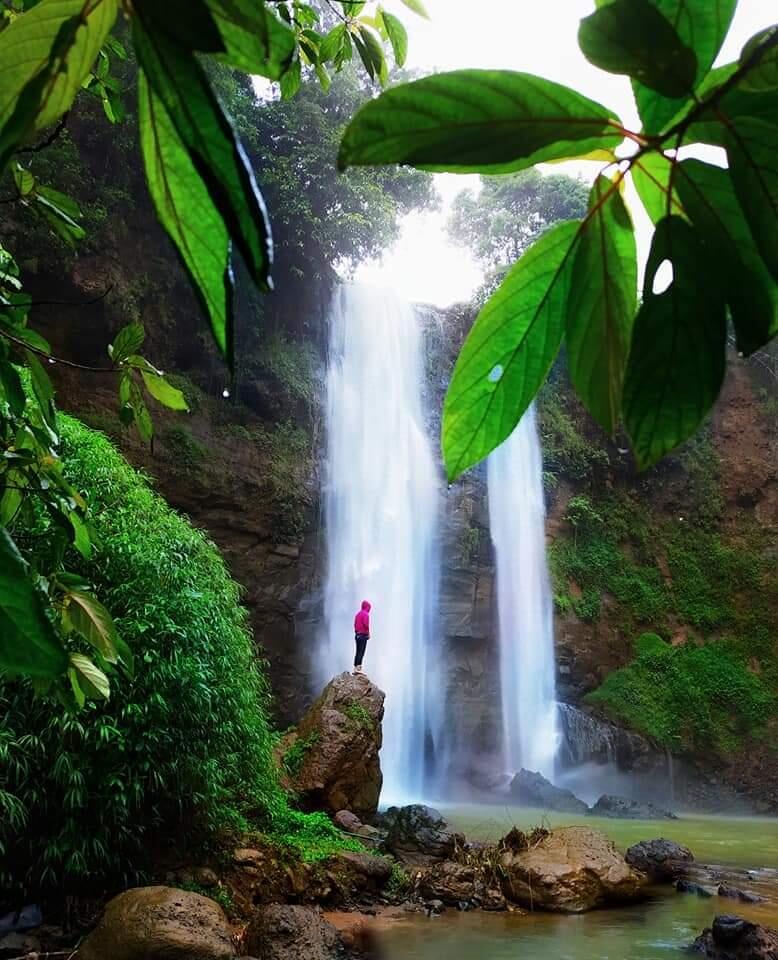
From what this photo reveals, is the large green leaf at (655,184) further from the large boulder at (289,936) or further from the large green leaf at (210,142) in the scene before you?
the large boulder at (289,936)

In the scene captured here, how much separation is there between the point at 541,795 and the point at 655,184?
1150 cm

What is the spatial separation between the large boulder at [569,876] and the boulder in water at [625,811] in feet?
13.9

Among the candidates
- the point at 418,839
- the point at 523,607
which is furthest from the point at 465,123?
the point at 523,607

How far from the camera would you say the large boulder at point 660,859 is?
6.26 metres

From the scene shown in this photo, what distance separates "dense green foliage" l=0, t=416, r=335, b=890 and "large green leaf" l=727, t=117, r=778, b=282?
4344mm

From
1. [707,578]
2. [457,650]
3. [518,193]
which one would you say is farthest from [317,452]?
[518,193]

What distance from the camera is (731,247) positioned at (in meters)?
0.37

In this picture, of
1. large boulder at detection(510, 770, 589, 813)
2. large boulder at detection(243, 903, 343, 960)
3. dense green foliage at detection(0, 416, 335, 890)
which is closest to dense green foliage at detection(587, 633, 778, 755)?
large boulder at detection(510, 770, 589, 813)

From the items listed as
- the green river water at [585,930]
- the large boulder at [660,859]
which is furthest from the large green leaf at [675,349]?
the large boulder at [660,859]

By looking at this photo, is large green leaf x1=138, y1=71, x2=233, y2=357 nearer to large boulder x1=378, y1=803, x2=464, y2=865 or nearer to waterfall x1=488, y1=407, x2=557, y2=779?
large boulder x1=378, y1=803, x2=464, y2=865

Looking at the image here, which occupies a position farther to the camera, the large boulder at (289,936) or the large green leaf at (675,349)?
the large boulder at (289,936)

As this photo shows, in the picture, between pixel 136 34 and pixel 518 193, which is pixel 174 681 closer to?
pixel 136 34

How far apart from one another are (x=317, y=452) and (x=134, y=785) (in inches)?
364

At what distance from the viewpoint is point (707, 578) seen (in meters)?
14.8
